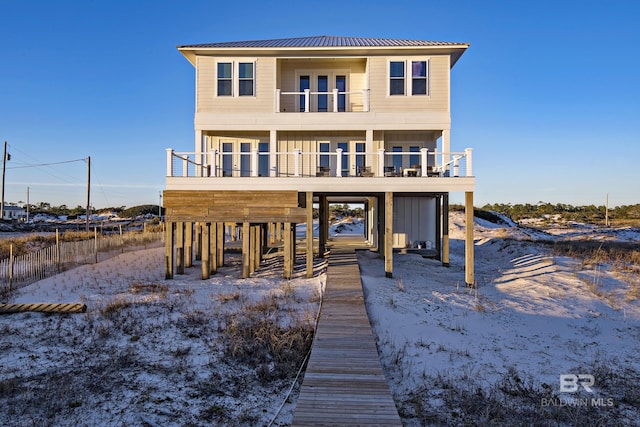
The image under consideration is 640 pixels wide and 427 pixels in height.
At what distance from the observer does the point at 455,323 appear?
420 inches

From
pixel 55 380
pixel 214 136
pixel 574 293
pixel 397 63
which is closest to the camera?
pixel 55 380

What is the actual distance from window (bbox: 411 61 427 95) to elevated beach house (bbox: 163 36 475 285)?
4cm

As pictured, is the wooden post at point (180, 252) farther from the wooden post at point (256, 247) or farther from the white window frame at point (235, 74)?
the white window frame at point (235, 74)

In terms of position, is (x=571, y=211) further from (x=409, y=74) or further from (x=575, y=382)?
(x=575, y=382)

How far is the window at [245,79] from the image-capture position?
17.3 meters

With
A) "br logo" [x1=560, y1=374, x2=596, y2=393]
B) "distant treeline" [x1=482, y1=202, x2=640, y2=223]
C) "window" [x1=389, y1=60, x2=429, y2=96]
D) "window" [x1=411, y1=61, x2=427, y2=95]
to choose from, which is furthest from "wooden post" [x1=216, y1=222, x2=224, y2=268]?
"distant treeline" [x1=482, y1=202, x2=640, y2=223]

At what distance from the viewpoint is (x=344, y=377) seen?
6.75 metres

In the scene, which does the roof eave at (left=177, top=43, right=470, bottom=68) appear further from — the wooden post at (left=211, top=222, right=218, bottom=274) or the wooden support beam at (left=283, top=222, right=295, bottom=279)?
the wooden support beam at (left=283, top=222, right=295, bottom=279)

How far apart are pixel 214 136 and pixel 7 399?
540 inches

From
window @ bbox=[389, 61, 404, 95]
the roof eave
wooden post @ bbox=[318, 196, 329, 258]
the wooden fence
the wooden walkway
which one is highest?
the roof eave

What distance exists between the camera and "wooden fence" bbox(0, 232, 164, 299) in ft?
48.1

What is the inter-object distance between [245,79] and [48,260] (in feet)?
37.0

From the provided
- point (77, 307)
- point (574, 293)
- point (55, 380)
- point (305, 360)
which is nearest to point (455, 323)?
point (305, 360)

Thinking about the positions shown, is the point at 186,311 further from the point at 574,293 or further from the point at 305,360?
the point at 574,293
